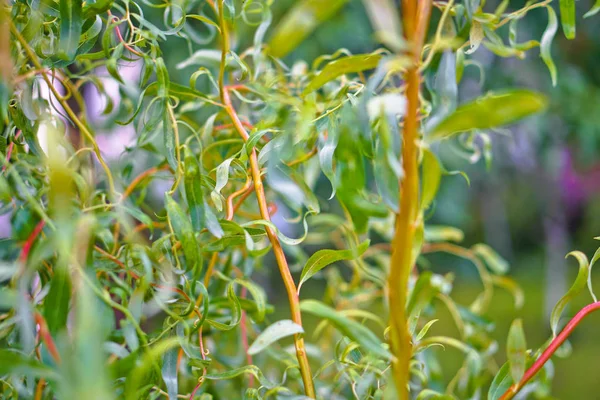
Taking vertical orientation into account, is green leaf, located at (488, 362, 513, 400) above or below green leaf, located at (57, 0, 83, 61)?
below

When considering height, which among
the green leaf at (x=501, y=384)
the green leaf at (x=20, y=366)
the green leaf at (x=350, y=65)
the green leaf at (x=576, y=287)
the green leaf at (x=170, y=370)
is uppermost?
the green leaf at (x=350, y=65)

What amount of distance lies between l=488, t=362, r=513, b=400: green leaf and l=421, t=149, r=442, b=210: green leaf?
12 centimetres

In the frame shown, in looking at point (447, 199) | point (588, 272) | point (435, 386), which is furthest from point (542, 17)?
point (588, 272)

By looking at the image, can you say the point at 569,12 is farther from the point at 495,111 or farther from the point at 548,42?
the point at 495,111

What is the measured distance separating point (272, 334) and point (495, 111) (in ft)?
0.38

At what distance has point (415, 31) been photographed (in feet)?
0.59

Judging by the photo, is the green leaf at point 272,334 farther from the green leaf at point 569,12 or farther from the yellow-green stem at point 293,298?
the green leaf at point 569,12

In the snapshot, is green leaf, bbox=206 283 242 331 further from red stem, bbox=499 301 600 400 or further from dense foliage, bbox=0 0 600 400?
red stem, bbox=499 301 600 400

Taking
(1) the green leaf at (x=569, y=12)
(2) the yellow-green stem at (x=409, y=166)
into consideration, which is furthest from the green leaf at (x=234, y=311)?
(1) the green leaf at (x=569, y=12)

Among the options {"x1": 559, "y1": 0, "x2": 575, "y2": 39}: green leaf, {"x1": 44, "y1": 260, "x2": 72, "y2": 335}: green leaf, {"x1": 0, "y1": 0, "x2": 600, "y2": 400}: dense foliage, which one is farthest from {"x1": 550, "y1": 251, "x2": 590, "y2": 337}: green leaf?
{"x1": 44, "y1": 260, "x2": 72, "y2": 335}: green leaf

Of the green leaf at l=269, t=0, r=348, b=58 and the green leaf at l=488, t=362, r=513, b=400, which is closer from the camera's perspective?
the green leaf at l=269, t=0, r=348, b=58

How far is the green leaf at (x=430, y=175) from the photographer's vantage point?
18 cm

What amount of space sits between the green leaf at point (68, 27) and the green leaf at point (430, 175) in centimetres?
17

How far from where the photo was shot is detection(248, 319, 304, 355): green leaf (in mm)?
212
